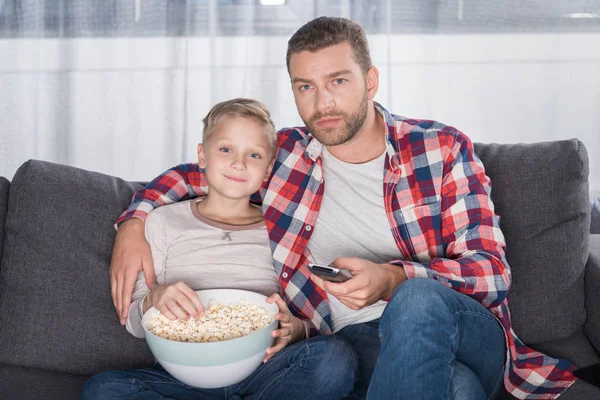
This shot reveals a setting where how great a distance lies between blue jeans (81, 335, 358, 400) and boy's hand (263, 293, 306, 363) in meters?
0.03

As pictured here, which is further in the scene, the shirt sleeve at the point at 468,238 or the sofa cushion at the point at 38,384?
the sofa cushion at the point at 38,384

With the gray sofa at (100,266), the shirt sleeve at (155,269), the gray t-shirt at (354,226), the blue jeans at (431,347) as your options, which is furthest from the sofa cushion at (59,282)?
the blue jeans at (431,347)

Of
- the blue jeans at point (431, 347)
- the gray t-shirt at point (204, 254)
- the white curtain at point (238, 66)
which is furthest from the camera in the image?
the white curtain at point (238, 66)

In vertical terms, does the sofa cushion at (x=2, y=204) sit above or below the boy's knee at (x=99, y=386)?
above

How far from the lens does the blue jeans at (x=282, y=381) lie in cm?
158

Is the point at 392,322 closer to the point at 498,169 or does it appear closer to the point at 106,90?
the point at 498,169

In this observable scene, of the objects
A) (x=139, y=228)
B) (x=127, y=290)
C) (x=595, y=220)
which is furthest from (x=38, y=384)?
(x=595, y=220)

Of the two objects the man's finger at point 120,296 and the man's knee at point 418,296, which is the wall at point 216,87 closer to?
the man's finger at point 120,296

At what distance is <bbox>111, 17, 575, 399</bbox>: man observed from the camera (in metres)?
1.65

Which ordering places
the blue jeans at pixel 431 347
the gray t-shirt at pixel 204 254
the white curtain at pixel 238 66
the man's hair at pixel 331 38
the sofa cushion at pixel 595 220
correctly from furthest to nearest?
the white curtain at pixel 238 66, the sofa cushion at pixel 595 220, the man's hair at pixel 331 38, the gray t-shirt at pixel 204 254, the blue jeans at pixel 431 347

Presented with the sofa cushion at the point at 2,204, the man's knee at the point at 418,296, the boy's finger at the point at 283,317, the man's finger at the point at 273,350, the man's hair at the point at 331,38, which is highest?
the man's hair at the point at 331,38

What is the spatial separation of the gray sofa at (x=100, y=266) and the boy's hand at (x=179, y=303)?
344 millimetres

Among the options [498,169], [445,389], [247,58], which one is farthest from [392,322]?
[247,58]

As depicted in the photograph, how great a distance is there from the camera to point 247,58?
2.93m
